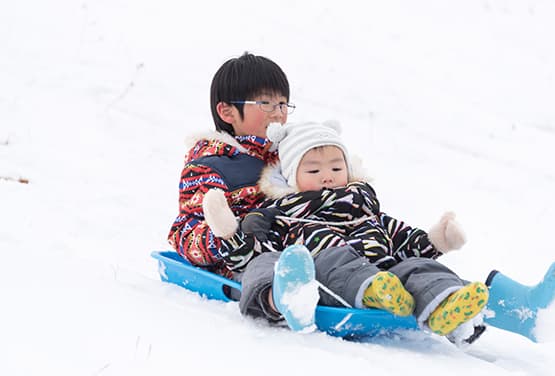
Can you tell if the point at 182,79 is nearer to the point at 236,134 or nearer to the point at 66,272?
the point at 236,134

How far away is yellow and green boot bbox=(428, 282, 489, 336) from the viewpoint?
1878 millimetres

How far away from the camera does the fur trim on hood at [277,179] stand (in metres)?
2.63

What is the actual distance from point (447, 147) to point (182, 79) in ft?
7.96

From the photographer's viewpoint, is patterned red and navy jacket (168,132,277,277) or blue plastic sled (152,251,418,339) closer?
blue plastic sled (152,251,418,339)

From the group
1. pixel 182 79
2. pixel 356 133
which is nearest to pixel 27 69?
pixel 182 79

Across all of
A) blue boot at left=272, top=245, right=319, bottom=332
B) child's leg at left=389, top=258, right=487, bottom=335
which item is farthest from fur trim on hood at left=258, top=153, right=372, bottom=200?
blue boot at left=272, top=245, right=319, bottom=332

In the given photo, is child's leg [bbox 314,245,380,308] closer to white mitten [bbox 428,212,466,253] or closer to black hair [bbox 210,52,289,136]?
white mitten [bbox 428,212,466,253]

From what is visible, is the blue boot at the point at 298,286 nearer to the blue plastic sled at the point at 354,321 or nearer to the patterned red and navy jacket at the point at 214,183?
the blue plastic sled at the point at 354,321

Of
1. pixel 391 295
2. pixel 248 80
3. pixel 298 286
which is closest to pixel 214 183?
pixel 248 80

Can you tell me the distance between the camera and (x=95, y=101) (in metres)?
5.46

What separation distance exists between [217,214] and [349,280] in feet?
1.65

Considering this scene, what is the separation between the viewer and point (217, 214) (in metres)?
2.32

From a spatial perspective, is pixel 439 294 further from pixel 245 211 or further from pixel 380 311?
pixel 245 211

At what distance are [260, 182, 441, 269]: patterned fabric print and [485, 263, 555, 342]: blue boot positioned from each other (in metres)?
0.29
